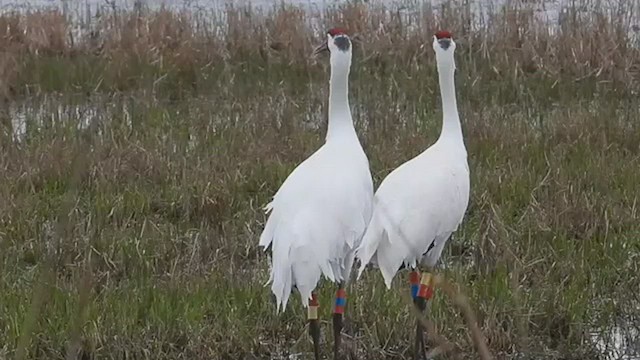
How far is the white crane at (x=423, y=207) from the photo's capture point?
124 inches

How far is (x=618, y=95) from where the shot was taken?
21.4 feet

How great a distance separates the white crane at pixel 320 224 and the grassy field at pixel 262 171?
0.40m

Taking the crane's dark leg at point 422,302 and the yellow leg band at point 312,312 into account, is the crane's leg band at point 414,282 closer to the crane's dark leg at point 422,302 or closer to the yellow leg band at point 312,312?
the crane's dark leg at point 422,302

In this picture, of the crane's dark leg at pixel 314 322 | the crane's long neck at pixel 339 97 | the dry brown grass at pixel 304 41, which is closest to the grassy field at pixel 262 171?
the dry brown grass at pixel 304 41

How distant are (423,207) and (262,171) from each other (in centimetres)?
178

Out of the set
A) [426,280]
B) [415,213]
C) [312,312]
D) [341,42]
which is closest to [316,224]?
[312,312]

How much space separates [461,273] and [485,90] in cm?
300

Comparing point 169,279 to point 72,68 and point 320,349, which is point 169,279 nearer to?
point 320,349

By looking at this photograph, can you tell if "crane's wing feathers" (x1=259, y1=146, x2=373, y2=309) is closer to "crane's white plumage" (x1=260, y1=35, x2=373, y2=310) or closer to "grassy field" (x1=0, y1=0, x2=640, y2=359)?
"crane's white plumage" (x1=260, y1=35, x2=373, y2=310)

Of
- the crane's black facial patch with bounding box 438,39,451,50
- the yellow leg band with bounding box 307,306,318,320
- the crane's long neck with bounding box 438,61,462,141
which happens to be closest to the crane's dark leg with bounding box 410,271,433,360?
the yellow leg band with bounding box 307,306,318,320

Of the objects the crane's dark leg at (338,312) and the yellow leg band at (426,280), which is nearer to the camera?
the crane's dark leg at (338,312)

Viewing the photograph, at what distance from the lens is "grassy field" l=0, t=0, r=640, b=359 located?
336cm

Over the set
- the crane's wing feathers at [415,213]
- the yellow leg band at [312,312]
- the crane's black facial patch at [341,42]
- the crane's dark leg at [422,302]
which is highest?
the crane's black facial patch at [341,42]

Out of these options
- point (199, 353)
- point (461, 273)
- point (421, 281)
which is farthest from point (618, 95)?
point (199, 353)
